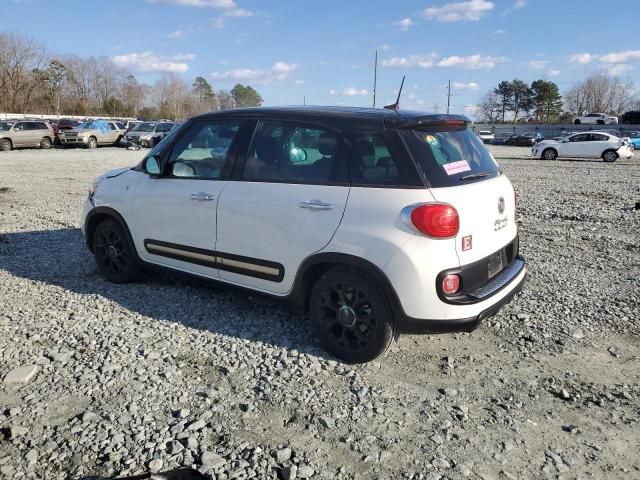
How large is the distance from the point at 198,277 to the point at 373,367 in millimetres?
1822

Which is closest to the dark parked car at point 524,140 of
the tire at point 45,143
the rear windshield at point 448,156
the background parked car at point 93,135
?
the background parked car at point 93,135

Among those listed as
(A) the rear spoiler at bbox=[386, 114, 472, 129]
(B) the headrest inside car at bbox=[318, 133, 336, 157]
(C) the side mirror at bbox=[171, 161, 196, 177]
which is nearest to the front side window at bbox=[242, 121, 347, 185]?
(B) the headrest inside car at bbox=[318, 133, 336, 157]

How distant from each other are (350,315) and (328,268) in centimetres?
37

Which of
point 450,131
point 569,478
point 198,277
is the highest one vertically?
point 450,131

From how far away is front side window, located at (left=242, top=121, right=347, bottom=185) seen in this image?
3.75 metres

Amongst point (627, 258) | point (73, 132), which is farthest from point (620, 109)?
point (627, 258)

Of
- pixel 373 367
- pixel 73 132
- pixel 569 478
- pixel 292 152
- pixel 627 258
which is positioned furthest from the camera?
pixel 73 132

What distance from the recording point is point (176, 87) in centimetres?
11531

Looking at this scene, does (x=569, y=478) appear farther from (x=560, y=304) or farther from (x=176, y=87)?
(x=176, y=87)

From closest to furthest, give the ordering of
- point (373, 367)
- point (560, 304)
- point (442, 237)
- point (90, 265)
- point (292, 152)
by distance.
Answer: point (442, 237) → point (373, 367) → point (292, 152) → point (560, 304) → point (90, 265)

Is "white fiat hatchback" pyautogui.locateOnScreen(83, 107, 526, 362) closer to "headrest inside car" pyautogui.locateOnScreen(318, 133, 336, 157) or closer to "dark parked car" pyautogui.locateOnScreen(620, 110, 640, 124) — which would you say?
"headrest inside car" pyautogui.locateOnScreen(318, 133, 336, 157)

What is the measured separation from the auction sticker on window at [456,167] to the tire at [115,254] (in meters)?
3.18

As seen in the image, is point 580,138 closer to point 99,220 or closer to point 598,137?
point 598,137

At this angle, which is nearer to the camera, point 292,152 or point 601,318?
point 292,152
